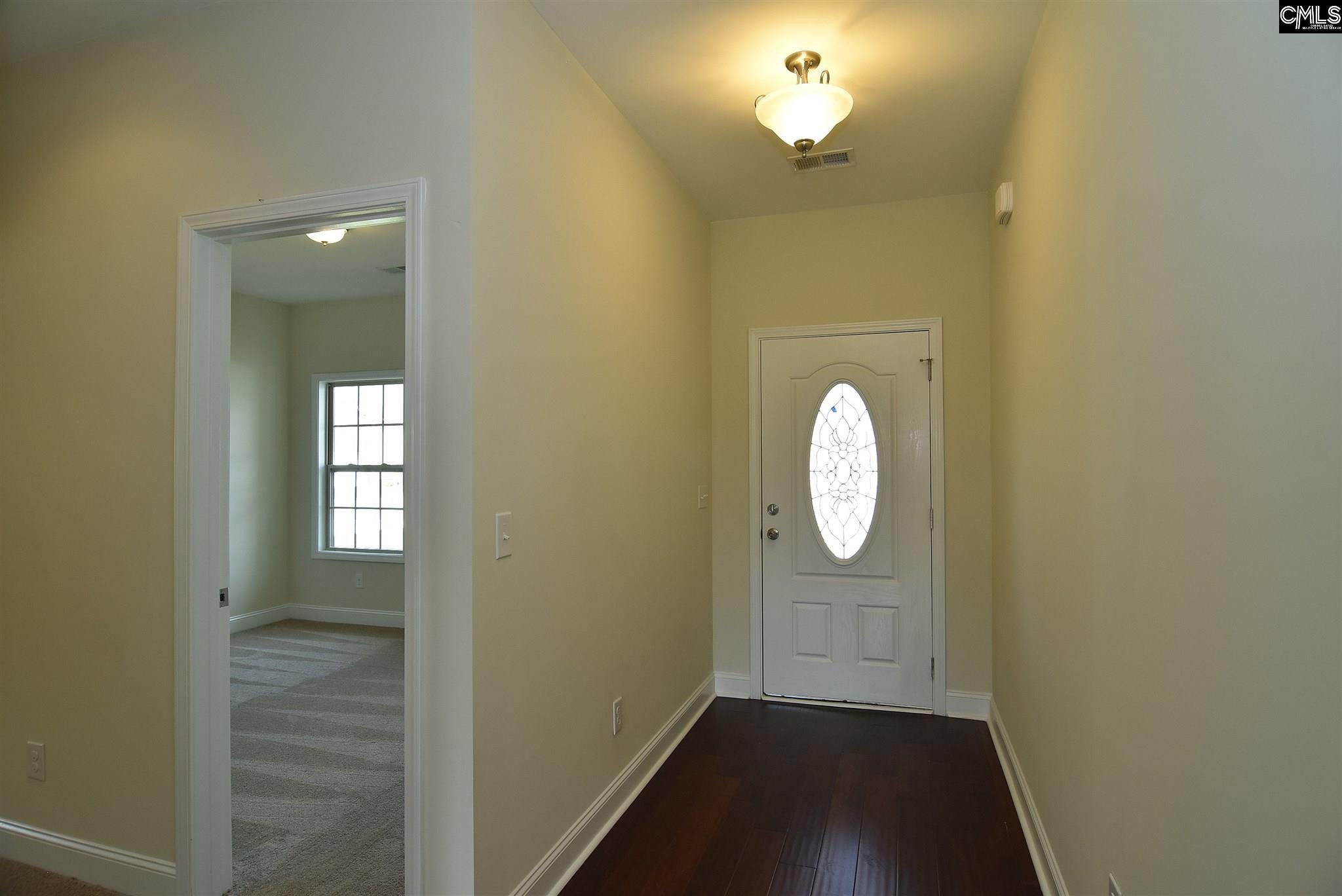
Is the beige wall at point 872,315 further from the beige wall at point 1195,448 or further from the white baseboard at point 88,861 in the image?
the white baseboard at point 88,861

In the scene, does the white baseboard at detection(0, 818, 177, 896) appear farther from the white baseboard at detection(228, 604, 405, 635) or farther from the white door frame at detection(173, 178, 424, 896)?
the white baseboard at detection(228, 604, 405, 635)

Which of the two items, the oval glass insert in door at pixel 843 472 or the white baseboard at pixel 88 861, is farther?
the oval glass insert in door at pixel 843 472

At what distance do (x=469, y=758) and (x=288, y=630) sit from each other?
507 centimetres

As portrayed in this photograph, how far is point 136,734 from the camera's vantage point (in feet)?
7.61

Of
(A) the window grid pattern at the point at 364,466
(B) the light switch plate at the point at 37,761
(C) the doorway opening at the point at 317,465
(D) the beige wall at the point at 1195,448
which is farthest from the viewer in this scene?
(A) the window grid pattern at the point at 364,466

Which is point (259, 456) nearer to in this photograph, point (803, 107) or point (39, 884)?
point (39, 884)

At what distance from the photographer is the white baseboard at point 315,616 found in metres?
6.15

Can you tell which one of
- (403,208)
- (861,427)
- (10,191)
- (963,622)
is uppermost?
(10,191)

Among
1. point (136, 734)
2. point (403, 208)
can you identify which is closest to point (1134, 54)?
point (403, 208)

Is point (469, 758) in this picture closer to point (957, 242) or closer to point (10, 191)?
point (10, 191)

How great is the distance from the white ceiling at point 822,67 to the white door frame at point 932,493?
2.54ft

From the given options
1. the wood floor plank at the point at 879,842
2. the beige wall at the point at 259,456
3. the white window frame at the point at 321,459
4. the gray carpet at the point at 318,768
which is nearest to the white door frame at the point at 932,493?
the wood floor plank at the point at 879,842

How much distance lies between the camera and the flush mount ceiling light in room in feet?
7.93

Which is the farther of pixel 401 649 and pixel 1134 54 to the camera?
pixel 401 649
